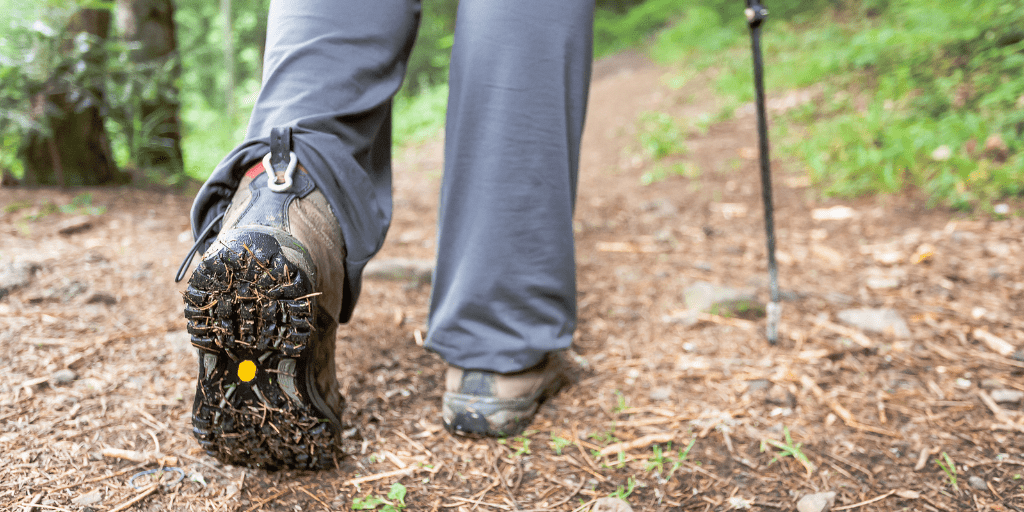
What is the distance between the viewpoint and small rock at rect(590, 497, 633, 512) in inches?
41.9

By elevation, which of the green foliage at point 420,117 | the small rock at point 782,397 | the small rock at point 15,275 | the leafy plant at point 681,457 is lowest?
the leafy plant at point 681,457

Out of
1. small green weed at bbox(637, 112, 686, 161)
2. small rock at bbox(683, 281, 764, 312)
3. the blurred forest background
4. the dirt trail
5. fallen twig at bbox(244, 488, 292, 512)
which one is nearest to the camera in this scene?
fallen twig at bbox(244, 488, 292, 512)

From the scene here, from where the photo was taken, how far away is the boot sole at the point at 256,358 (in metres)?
0.88

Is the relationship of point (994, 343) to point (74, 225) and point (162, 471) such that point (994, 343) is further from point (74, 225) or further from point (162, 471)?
point (74, 225)

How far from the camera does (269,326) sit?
909 millimetres

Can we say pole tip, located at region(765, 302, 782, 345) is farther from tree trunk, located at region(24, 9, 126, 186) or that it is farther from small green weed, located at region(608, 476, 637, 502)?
tree trunk, located at region(24, 9, 126, 186)

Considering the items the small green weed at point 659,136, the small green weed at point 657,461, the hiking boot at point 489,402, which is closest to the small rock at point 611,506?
the small green weed at point 657,461

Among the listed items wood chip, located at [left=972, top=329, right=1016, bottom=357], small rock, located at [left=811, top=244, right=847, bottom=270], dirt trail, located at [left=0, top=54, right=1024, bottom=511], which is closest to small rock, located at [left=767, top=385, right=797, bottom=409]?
dirt trail, located at [left=0, top=54, right=1024, bottom=511]

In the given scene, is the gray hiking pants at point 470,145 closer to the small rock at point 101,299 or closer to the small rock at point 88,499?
the small rock at point 88,499

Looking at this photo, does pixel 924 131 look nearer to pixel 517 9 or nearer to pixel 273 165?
pixel 517 9

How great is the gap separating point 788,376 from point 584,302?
75 centimetres

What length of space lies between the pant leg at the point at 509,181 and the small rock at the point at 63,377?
2.61 feet

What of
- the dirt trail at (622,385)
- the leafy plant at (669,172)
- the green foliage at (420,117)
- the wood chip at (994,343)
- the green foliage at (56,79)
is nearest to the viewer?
the dirt trail at (622,385)

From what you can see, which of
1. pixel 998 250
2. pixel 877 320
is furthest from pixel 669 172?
pixel 877 320
